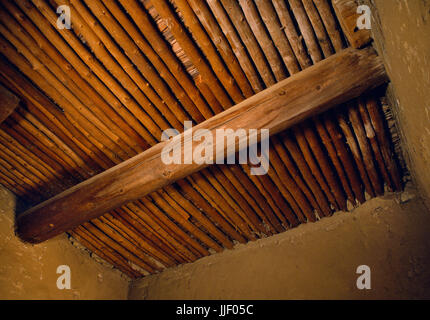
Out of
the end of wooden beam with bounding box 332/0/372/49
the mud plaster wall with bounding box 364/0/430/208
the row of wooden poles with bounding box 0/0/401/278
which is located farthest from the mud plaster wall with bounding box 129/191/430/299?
the end of wooden beam with bounding box 332/0/372/49

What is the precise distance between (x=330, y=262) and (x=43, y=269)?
2254 millimetres

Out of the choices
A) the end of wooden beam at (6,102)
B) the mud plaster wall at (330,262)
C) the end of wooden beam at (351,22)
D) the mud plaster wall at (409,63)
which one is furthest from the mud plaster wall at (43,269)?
the mud plaster wall at (409,63)

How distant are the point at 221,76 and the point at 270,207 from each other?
1.16 metres

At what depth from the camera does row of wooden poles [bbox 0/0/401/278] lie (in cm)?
157

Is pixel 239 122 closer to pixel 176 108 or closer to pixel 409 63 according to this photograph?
pixel 176 108

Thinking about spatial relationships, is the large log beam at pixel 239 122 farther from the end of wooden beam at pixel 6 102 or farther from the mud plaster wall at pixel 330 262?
the mud plaster wall at pixel 330 262

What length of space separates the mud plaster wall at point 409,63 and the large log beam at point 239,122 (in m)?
0.12

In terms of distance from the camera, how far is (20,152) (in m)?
2.06

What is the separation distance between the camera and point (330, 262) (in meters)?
2.16

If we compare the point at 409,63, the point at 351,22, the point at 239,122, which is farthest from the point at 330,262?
the point at 351,22

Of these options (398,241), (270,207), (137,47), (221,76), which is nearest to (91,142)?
(137,47)
